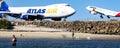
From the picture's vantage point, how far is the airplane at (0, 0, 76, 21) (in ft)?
334

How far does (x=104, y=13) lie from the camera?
114375 mm

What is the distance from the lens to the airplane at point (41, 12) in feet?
334

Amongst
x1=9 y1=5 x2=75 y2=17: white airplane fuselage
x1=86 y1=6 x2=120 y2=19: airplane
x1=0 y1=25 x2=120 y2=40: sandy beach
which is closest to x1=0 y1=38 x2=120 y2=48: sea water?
x1=0 y1=25 x2=120 y2=40: sandy beach

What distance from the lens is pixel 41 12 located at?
105 m

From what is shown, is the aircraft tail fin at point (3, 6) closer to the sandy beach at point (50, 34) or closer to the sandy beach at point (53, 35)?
the sandy beach at point (50, 34)

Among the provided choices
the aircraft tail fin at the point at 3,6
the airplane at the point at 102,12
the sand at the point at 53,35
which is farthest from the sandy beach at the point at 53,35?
the aircraft tail fin at the point at 3,6

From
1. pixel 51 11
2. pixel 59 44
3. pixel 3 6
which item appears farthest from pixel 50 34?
pixel 3 6

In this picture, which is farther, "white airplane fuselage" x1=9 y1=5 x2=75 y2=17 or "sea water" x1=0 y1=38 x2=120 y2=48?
"white airplane fuselage" x1=9 y1=5 x2=75 y2=17

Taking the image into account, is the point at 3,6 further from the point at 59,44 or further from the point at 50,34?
the point at 59,44

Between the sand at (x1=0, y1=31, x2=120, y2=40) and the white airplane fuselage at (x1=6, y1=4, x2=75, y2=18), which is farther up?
the white airplane fuselage at (x1=6, y1=4, x2=75, y2=18)

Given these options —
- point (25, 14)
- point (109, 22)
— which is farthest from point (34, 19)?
point (109, 22)

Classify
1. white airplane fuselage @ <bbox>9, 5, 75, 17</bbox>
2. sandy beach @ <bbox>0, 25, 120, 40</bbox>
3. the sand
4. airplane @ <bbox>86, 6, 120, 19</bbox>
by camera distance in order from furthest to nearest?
airplane @ <bbox>86, 6, 120, 19</bbox>, white airplane fuselage @ <bbox>9, 5, 75, 17</bbox>, sandy beach @ <bbox>0, 25, 120, 40</bbox>, the sand

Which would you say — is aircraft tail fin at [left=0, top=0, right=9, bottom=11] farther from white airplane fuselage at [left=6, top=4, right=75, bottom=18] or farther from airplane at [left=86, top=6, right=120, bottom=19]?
airplane at [left=86, top=6, right=120, bottom=19]

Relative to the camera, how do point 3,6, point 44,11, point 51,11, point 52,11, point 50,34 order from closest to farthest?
point 50,34, point 52,11, point 51,11, point 44,11, point 3,6
